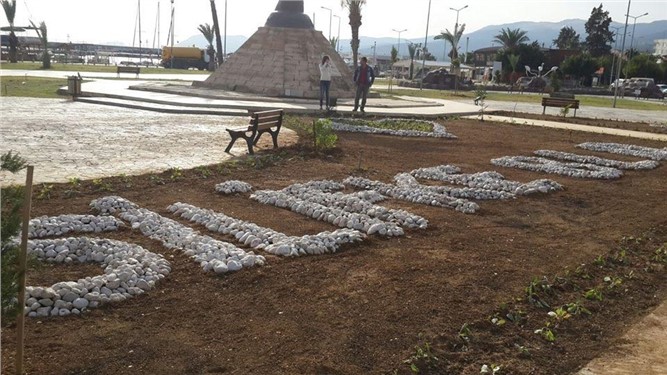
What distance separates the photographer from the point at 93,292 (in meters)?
5.13

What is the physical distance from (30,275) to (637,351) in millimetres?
4945

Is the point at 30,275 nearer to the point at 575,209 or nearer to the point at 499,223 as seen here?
the point at 499,223

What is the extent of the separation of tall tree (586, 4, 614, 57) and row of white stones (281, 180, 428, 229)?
95.5 m

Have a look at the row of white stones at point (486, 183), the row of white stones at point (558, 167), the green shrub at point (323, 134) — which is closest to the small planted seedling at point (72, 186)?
the green shrub at point (323, 134)

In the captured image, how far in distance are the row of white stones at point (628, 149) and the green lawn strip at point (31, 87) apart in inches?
723

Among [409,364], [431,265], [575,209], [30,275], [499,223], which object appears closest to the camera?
[409,364]

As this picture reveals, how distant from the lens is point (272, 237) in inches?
273

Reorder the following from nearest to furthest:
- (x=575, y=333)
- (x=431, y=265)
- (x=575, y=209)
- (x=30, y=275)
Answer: (x=575, y=333) < (x=30, y=275) < (x=431, y=265) < (x=575, y=209)

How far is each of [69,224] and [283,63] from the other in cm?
2453

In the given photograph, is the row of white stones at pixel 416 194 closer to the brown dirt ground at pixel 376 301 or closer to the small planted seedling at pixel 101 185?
the brown dirt ground at pixel 376 301

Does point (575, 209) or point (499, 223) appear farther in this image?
point (575, 209)

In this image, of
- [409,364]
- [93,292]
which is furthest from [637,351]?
[93,292]

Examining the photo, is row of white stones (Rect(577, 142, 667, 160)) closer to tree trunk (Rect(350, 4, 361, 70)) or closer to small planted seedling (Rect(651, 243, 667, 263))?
small planted seedling (Rect(651, 243, 667, 263))

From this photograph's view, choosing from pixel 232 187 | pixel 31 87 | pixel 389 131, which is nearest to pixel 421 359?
pixel 232 187
